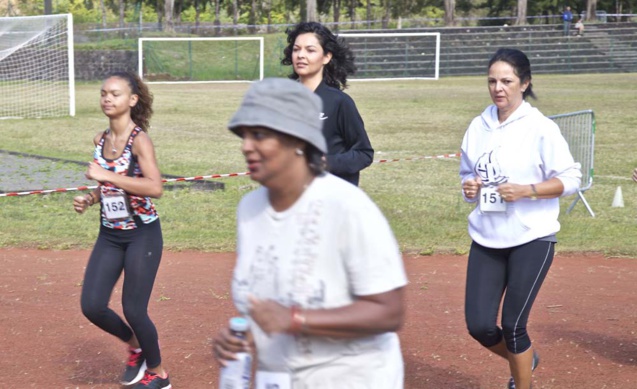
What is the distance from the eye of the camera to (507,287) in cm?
521

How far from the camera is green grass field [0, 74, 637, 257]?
432 inches

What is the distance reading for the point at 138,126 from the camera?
18.7 feet

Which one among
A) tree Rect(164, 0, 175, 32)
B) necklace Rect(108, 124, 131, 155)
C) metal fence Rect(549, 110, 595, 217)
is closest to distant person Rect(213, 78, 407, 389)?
necklace Rect(108, 124, 131, 155)

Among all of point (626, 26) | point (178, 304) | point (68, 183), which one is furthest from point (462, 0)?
point (178, 304)

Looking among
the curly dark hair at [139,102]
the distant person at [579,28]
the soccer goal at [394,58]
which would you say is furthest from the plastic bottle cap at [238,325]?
the distant person at [579,28]

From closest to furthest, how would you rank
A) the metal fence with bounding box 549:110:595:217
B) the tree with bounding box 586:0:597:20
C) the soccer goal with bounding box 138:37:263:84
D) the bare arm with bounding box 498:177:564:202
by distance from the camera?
the bare arm with bounding box 498:177:564:202 → the metal fence with bounding box 549:110:595:217 → the soccer goal with bounding box 138:37:263:84 → the tree with bounding box 586:0:597:20

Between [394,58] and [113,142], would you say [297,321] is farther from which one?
[394,58]

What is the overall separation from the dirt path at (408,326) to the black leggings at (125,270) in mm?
688

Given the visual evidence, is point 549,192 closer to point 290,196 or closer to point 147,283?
point 147,283

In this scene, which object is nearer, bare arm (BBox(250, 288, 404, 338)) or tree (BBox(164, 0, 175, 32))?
bare arm (BBox(250, 288, 404, 338))

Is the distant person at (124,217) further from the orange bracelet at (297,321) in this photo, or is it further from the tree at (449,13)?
the tree at (449,13)

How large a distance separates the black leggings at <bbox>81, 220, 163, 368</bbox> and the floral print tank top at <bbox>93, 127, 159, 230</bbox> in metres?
0.04

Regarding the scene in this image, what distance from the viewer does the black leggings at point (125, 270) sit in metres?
5.50

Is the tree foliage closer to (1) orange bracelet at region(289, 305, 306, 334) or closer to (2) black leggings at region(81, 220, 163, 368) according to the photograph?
(2) black leggings at region(81, 220, 163, 368)
